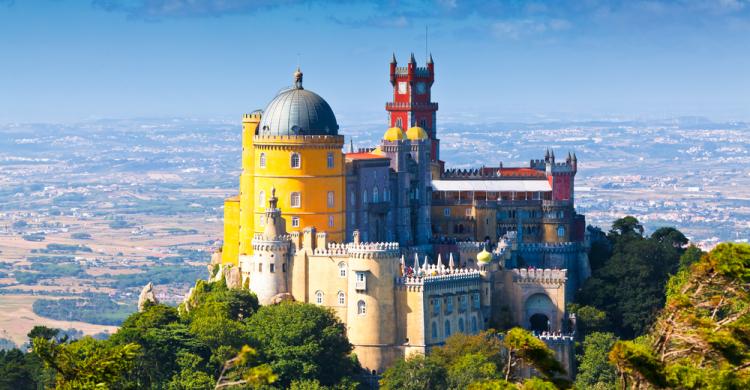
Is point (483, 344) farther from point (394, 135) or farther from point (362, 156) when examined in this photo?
point (394, 135)

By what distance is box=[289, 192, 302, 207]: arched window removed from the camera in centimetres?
12144

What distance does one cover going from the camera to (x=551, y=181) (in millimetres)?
136250

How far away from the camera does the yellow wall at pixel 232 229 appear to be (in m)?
128

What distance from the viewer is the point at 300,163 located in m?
122

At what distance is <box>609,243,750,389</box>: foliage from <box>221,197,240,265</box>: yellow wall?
184ft

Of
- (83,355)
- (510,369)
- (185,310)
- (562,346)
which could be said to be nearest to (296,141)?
(185,310)

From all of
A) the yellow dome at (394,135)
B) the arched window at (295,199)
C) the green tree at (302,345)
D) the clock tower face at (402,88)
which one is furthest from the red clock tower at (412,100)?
the green tree at (302,345)

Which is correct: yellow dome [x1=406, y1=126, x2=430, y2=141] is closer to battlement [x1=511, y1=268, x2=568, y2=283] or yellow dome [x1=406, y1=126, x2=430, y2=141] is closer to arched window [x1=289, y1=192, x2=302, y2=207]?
arched window [x1=289, y1=192, x2=302, y2=207]

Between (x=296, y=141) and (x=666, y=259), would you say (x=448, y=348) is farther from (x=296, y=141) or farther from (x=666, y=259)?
(x=666, y=259)

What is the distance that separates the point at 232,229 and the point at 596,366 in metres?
29.6

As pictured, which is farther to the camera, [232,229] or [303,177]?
[232,229]

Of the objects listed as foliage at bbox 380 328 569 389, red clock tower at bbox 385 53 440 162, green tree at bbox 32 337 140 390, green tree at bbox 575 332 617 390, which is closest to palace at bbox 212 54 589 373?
green tree at bbox 575 332 617 390

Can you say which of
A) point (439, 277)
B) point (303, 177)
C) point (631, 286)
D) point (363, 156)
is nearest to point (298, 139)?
point (303, 177)

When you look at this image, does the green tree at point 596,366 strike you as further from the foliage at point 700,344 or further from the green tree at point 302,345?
the foliage at point 700,344
